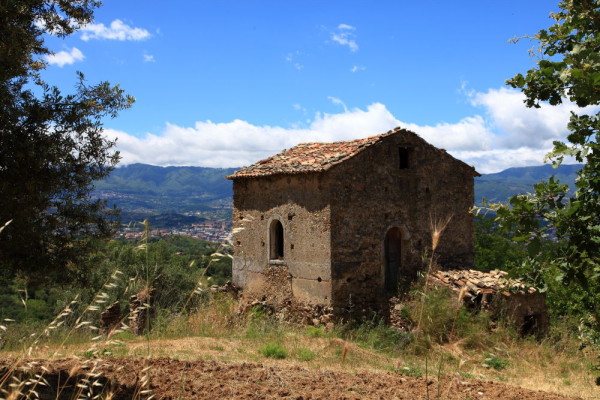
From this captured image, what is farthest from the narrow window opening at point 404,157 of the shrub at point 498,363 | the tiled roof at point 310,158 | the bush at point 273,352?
the bush at point 273,352

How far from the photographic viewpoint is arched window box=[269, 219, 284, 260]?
1529cm

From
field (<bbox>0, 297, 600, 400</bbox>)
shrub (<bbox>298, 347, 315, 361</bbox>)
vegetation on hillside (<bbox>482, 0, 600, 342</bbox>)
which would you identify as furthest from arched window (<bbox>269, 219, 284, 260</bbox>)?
vegetation on hillside (<bbox>482, 0, 600, 342</bbox>)

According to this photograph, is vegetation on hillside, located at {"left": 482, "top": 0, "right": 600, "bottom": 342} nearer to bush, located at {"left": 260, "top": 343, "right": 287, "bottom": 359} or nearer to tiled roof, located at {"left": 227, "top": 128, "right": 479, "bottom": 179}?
bush, located at {"left": 260, "top": 343, "right": 287, "bottom": 359}

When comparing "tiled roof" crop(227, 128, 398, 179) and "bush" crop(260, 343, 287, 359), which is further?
"tiled roof" crop(227, 128, 398, 179)

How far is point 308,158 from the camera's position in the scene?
15227 millimetres

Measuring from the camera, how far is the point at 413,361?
34.6 ft

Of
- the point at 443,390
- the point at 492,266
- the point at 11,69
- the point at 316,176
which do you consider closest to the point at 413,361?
the point at 443,390

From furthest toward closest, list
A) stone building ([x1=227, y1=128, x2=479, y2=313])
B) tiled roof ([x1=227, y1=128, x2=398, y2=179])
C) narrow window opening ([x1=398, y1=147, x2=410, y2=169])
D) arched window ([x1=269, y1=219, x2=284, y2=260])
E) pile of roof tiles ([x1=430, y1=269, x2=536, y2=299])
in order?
narrow window opening ([x1=398, y1=147, x2=410, y2=169])
arched window ([x1=269, y1=219, x2=284, y2=260])
tiled roof ([x1=227, y1=128, x2=398, y2=179])
stone building ([x1=227, y1=128, x2=479, y2=313])
pile of roof tiles ([x1=430, y1=269, x2=536, y2=299])

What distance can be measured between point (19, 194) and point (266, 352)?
15.9 feet

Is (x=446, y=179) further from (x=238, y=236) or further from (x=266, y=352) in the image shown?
(x=266, y=352)

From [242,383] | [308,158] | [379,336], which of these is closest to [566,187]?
[242,383]

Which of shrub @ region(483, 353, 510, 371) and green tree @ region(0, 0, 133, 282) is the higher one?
green tree @ region(0, 0, 133, 282)

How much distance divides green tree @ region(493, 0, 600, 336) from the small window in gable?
35.4ft

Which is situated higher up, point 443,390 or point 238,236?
point 238,236
